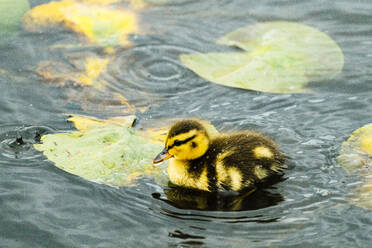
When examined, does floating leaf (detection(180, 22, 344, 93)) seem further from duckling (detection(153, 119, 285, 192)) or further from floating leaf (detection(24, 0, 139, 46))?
duckling (detection(153, 119, 285, 192))

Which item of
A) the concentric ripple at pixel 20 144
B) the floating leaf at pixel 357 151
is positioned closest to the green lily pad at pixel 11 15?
the concentric ripple at pixel 20 144

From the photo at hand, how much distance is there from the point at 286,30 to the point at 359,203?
2738 millimetres

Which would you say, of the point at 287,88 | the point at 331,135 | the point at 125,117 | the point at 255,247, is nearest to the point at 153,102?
the point at 125,117

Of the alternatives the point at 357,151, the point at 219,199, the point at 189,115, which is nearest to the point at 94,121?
the point at 189,115

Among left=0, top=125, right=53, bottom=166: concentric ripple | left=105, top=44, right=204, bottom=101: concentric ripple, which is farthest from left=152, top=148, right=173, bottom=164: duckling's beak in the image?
left=105, top=44, right=204, bottom=101: concentric ripple

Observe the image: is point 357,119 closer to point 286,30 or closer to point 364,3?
point 286,30

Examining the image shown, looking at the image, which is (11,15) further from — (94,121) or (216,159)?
(216,159)

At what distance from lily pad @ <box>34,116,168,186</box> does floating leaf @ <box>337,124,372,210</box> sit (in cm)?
136

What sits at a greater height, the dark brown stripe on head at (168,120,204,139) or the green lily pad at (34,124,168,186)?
the dark brown stripe on head at (168,120,204,139)

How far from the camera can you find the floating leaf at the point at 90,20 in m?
6.19

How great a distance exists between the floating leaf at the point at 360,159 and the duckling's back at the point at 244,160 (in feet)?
1.60

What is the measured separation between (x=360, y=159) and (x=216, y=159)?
3.52ft

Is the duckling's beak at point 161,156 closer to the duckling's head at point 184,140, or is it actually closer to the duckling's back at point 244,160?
the duckling's head at point 184,140

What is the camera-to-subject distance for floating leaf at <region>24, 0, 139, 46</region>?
20.3ft
